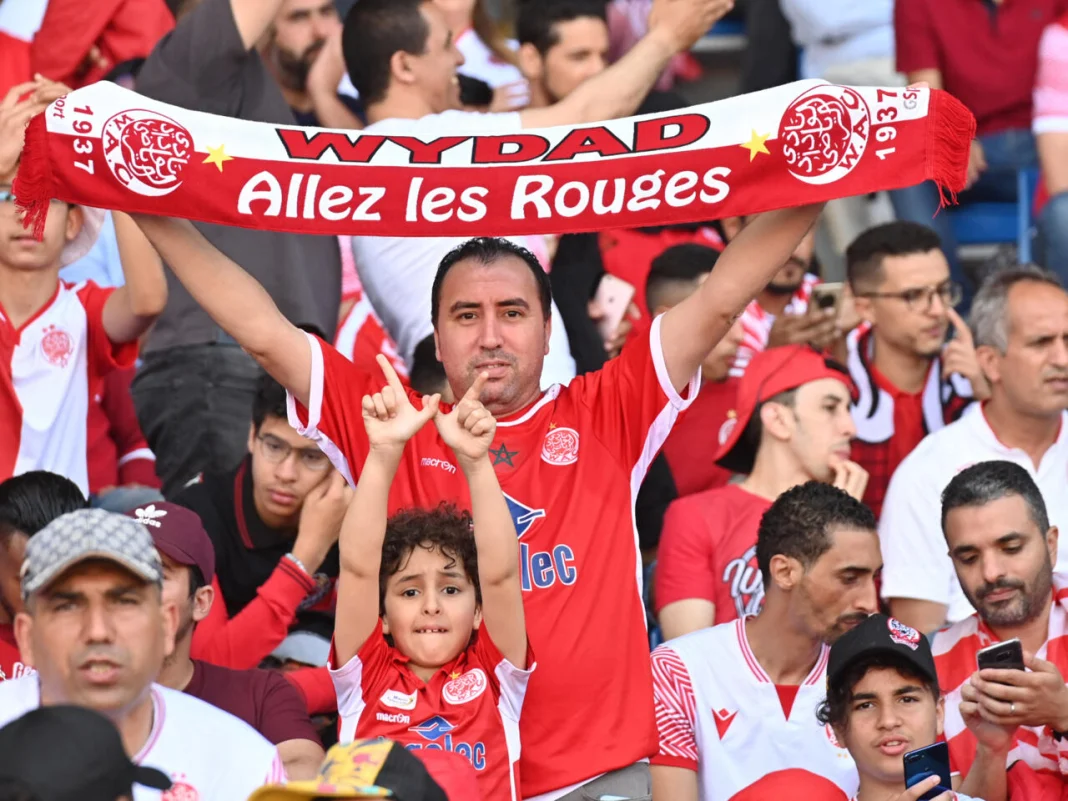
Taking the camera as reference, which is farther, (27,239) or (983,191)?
(983,191)

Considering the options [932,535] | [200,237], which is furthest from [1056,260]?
[200,237]

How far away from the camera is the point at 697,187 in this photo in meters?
4.75

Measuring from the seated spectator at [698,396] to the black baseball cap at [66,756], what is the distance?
4045 millimetres

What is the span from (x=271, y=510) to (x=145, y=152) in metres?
1.59

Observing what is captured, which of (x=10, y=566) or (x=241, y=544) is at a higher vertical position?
(x=241, y=544)

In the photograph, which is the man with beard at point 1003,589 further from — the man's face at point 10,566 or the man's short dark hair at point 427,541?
the man's face at point 10,566

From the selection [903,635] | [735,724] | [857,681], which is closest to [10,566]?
[735,724]

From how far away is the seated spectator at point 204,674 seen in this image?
4.77 metres

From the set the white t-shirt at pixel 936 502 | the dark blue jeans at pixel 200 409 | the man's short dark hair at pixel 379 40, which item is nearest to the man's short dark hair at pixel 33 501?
Answer: the dark blue jeans at pixel 200 409

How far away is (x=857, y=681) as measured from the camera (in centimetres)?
482

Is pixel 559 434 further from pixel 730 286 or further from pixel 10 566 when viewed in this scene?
pixel 10 566

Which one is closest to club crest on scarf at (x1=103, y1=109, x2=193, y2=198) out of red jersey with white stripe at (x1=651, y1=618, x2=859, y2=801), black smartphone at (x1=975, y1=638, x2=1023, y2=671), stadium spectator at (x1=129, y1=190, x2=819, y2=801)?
stadium spectator at (x1=129, y1=190, x2=819, y2=801)

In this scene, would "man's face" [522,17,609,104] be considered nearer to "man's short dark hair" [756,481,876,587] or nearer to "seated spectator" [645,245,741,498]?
"seated spectator" [645,245,741,498]

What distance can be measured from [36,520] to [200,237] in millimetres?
1042
